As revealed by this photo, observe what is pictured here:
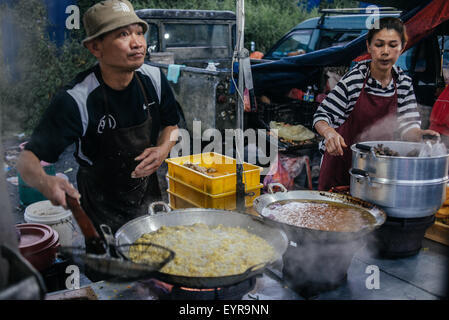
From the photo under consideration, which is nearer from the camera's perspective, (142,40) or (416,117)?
(142,40)

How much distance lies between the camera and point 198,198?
2.92 m

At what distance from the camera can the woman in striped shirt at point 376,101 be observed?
2.88m

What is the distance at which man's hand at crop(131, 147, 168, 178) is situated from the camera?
2572 mm

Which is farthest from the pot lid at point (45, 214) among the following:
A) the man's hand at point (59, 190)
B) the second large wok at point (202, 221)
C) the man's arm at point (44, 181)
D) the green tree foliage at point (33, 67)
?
the green tree foliage at point (33, 67)

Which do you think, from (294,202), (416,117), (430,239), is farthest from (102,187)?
(416,117)

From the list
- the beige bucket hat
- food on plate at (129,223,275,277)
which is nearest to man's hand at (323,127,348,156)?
food on plate at (129,223,275,277)

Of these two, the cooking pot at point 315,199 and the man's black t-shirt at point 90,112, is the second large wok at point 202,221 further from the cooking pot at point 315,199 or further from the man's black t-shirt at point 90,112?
the man's black t-shirt at point 90,112

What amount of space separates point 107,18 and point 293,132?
3752 millimetres

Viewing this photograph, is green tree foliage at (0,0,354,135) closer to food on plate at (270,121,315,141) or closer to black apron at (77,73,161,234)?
food on plate at (270,121,315,141)

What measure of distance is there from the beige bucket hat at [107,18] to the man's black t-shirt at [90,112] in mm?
281
